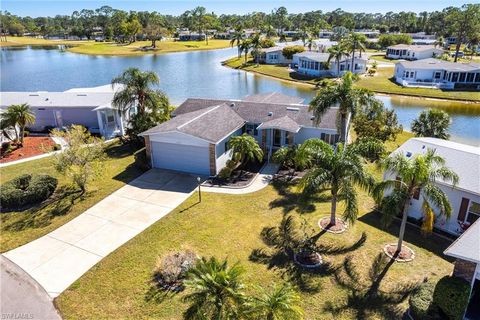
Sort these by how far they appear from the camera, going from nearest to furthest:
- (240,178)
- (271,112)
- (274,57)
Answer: (240,178) → (271,112) → (274,57)

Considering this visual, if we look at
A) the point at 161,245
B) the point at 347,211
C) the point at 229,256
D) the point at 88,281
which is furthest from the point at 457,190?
the point at 88,281

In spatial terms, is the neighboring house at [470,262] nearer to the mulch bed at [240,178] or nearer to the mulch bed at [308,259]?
the mulch bed at [308,259]

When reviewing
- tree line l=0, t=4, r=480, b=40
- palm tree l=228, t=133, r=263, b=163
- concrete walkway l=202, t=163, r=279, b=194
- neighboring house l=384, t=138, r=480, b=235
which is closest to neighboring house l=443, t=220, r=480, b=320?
neighboring house l=384, t=138, r=480, b=235

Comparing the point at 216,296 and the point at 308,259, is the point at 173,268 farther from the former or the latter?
the point at 308,259

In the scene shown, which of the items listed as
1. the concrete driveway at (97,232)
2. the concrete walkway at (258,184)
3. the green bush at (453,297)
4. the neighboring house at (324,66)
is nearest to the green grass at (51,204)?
the concrete driveway at (97,232)

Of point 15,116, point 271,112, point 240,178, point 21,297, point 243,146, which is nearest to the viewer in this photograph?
point 21,297

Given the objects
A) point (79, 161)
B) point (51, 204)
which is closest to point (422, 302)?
point (79, 161)
